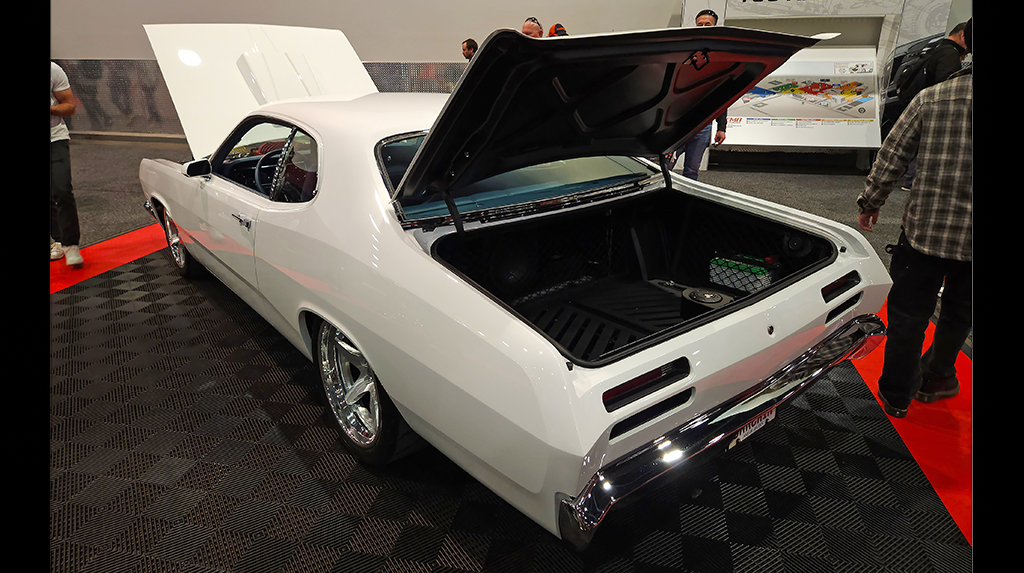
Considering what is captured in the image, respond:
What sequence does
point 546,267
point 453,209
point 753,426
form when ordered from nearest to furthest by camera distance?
point 753,426, point 453,209, point 546,267

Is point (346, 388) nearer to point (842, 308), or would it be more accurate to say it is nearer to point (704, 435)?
point (704, 435)

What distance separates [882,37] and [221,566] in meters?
8.87

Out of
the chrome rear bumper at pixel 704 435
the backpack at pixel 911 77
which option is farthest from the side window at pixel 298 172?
the backpack at pixel 911 77

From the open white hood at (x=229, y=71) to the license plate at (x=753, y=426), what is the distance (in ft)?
10.1

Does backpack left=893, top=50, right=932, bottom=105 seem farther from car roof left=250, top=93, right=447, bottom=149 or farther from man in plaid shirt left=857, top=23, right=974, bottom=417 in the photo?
car roof left=250, top=93, right=447, bottom=149

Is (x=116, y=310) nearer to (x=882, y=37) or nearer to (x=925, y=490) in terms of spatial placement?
(x=925, y=490)

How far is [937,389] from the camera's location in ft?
8.18

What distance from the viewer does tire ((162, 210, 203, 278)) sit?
3656mm

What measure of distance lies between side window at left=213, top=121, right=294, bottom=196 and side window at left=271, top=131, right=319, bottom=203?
41 cm

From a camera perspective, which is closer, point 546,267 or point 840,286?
point 840,286

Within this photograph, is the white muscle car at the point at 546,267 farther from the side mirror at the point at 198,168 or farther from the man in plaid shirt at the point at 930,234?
the man in plaid shirt at the point at 930,234

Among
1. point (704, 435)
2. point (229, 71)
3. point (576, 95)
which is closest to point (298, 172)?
point (576, 95)

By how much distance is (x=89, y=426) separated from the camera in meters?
2.35

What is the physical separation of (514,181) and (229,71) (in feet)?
8.92
